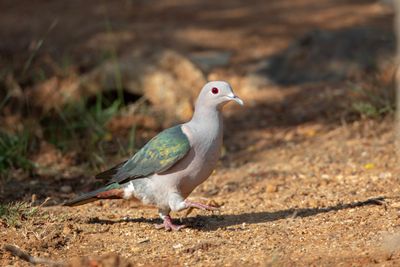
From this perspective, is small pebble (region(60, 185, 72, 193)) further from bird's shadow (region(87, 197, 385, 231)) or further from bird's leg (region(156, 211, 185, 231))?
bird's leg (region(156, 211, 185, 231))

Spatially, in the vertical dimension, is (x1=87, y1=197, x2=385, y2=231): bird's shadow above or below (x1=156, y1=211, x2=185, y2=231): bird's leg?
below

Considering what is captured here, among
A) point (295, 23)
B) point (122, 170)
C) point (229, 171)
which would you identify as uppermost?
point (295, 23)

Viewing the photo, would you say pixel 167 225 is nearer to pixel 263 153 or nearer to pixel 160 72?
pixel 263 153

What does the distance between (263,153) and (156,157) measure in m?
2.38

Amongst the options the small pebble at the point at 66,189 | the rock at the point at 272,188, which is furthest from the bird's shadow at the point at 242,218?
the small pebble at the point at 66,189

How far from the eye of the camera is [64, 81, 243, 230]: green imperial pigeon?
4.71 m

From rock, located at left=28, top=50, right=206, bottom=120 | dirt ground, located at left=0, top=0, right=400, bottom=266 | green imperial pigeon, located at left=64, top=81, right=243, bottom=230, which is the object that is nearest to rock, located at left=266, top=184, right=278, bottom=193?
dirt ground, located at left=0, top=0, right=400, bottom=266

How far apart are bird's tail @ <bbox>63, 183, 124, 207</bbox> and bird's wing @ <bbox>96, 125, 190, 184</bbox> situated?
5cm

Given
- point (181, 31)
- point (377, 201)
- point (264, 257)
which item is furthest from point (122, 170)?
point (181, 31)

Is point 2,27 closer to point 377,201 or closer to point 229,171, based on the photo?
point 229,171

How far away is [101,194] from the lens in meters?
4.94

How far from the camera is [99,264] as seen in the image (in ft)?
12.2

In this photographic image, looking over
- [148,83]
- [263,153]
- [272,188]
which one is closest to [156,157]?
[272,188]

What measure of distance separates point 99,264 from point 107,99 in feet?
14.2
